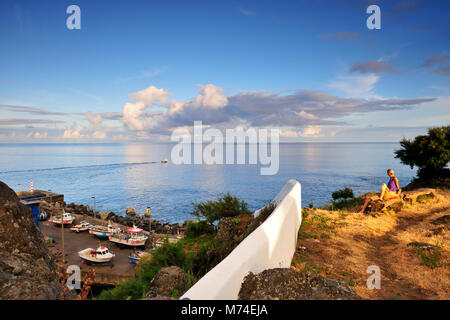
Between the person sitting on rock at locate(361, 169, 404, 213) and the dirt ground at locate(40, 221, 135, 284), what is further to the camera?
the dirt ground at locate(40, 221, 135, 284)

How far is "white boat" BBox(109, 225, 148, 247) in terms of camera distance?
97.4ft

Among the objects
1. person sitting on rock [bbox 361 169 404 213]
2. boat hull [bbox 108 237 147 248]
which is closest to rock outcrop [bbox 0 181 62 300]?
person sitting on rock [bbox 361 169 404 213]

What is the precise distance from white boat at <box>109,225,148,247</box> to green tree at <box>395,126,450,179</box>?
29.0 m

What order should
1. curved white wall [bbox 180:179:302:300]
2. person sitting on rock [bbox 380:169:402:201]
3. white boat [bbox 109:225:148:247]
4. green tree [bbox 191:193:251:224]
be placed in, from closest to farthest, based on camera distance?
curved white wall [bbox 180:179:302:300], person sitting on rock [bbox 380:169:402:201], green tree [bbox 191:193:251:224], white boat [bbox 109:225:148:247]

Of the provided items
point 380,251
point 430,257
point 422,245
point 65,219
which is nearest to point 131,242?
point 65,219

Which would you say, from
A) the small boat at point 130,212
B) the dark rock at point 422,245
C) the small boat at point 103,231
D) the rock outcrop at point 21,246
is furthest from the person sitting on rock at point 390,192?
the small boat at point 130,212

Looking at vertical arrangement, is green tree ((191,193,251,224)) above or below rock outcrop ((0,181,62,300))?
below

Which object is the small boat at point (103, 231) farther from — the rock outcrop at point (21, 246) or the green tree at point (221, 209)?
the rock outcrop at point (21, 246)

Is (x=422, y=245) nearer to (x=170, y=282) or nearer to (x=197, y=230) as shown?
(x=170, y=282)

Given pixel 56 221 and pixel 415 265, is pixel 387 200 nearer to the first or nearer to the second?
pixel 415 265

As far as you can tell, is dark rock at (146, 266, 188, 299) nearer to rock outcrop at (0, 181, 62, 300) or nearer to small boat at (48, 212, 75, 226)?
rock outcrop at (0, 181, 62, 300)

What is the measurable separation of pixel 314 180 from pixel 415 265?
5606 centimetres

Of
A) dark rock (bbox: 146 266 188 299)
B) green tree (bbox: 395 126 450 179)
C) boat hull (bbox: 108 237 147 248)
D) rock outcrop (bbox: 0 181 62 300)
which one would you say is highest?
green tree (bbox: 395 126 450 179)

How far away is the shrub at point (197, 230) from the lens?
1249 centimetres
